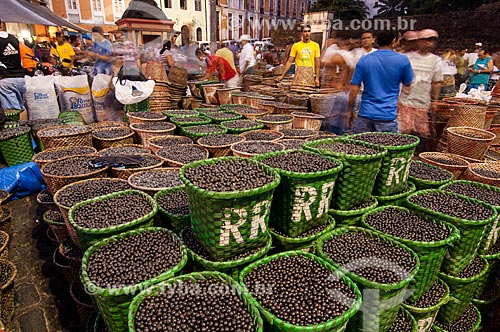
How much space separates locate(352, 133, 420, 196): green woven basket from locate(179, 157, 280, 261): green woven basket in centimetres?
130

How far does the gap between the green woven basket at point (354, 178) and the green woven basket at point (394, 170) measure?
0.15 meters

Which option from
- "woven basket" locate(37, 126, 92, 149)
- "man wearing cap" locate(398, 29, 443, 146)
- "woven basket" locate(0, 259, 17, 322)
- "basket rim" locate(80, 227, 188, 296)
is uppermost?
"man wearing cap" locate(398, 29, 443, 146)

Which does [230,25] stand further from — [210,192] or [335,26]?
[210,192]

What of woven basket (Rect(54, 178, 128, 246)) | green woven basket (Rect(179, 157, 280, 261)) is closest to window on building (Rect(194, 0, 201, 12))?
woven basket (Rect(54, 178, 128, 246))

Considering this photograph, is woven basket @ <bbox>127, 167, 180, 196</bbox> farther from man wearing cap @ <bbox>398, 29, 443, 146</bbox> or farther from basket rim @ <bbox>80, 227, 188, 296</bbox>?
man wearing cap @ <bbox>398, 29, 443, 146</bbox>

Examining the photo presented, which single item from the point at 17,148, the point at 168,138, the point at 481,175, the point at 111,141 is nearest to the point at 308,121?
the point at 168,138

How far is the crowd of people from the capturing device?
4.34 meters

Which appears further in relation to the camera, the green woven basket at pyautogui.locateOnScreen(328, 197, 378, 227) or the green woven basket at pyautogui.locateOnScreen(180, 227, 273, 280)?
the green woven basket at pyautogui.locateOnScreen(328, 197, 378, 227)

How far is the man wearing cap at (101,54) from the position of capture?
310 inches

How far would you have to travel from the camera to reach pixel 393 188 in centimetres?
306

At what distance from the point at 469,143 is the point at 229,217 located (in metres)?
4.66

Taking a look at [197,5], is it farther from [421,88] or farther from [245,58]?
[421,88]

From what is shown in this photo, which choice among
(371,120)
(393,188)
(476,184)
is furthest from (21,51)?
(476,184)

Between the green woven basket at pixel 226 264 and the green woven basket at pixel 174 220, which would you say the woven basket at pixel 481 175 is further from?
the green woven basket at pixel 174 220
